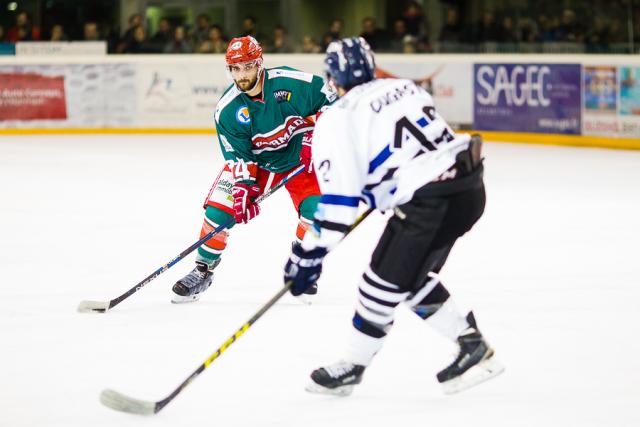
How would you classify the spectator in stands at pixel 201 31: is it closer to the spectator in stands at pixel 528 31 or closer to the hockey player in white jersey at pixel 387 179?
the spectator in stands at pixel 528 31

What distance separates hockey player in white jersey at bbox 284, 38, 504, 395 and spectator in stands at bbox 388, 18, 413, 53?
792 centimetres

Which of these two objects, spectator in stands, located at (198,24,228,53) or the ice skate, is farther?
spectator in stands, located at (198,24,228,53)

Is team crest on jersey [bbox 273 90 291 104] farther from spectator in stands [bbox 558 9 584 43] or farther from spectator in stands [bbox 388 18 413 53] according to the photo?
spectator in stands [bbox 558 9 584 43]

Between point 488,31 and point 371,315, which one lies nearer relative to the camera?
point 371,315

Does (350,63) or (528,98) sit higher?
(350,63)

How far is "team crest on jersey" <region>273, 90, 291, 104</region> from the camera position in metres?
4.37

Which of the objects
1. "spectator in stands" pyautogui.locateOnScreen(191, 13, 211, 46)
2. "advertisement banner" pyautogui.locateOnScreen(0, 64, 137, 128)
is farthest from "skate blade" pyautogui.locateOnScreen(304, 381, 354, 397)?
"spectator in stands" pyautogui.locateOnScreen(191, 13, 211, 46)

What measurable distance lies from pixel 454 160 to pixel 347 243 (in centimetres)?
280

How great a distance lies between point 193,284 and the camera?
177 inches

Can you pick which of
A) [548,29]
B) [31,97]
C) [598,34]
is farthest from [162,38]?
[598,34]

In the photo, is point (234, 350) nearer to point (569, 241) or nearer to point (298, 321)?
point (298, 321)

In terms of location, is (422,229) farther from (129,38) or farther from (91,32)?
(91,32)

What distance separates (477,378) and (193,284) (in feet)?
5.18

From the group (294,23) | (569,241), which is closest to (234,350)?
(569,241)
